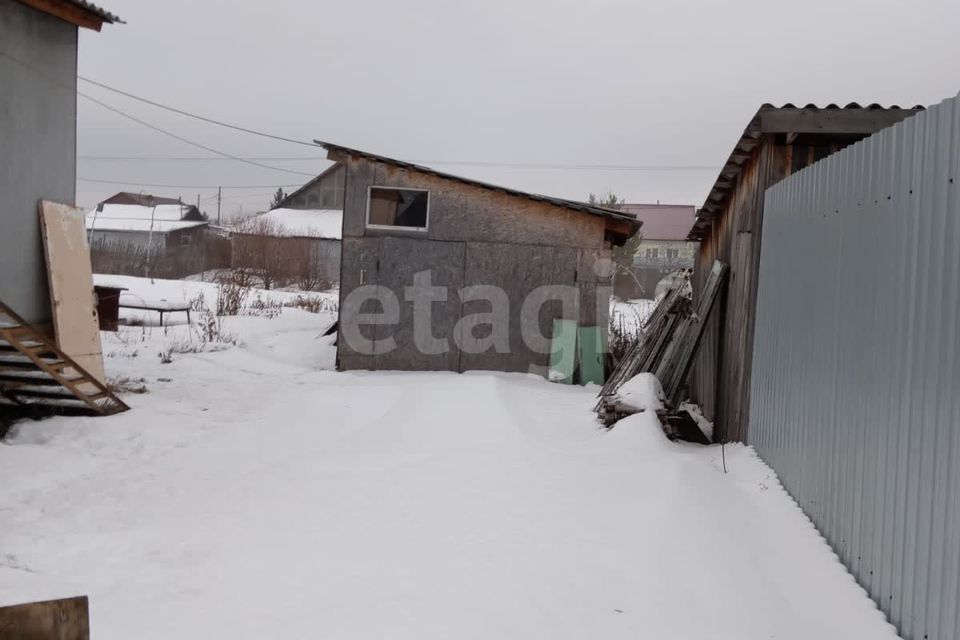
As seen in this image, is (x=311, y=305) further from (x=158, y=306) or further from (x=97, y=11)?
(x=97, y=11)

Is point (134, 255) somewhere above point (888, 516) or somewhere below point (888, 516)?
above

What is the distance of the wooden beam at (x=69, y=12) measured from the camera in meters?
7.73

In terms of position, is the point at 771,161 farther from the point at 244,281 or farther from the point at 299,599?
the point at 244,281

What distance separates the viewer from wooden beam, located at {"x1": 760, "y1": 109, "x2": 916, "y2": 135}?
607 cm

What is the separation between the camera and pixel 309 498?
17.1ft

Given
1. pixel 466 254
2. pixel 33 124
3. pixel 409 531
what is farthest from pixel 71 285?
pixel 409 531

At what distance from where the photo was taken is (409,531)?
4.49m

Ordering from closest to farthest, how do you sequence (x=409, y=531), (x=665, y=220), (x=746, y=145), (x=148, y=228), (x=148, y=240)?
(x=409, y=531), (x=746, y=145), (x=148, y=240), (x=148, y=228), (x=665, y=220)

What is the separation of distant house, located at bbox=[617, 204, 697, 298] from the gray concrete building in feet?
112

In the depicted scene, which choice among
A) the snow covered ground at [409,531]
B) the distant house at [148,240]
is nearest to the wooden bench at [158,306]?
the snow covered ground at [409,531]

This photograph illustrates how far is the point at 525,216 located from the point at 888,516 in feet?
30.9

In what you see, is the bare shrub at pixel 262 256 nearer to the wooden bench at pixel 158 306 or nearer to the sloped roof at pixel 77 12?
the wooden bench at pixel 158 306

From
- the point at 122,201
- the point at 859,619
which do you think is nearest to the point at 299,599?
the point at 859,619

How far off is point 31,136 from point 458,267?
20.9 feet
